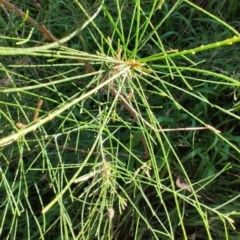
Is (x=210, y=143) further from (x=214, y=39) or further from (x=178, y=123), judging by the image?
(x=214, y=39)

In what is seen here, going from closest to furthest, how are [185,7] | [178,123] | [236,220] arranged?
[236,220]
[178,123]
[185,7]

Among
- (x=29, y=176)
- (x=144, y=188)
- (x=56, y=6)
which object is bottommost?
(x=29, y=176)

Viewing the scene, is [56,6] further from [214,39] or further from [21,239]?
[21,239]

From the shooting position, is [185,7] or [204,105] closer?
[204,105]

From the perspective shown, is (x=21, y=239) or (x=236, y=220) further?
(x=21, y=239)

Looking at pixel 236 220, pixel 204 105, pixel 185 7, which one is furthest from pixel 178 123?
pixel 185 7

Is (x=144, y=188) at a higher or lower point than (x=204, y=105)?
lower

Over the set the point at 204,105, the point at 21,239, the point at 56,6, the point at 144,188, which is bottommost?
the point at 21,239

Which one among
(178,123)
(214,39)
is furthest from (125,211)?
(214,39)

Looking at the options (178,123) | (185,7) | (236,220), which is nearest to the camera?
(236,220)
